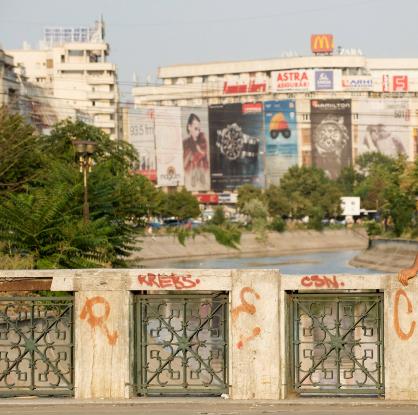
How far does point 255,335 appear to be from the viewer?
44.4ft

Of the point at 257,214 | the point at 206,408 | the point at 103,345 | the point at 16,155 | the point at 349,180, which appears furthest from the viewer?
the point at 349,180

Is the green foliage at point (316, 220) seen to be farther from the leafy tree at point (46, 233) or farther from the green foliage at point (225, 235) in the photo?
the leafy tree at point (46, 233)

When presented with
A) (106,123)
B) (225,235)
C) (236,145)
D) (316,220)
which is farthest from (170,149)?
(225,235)

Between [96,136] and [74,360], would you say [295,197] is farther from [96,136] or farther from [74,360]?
[74,360]

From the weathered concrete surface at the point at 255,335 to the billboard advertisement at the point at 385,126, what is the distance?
180248 millimetres

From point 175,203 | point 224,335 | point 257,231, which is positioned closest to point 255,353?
point 224,335

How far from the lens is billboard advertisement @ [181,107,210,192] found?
598ft

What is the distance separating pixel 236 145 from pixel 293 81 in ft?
66.2

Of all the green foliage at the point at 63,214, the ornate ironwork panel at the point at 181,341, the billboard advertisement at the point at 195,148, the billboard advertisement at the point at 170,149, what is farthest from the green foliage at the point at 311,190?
the ornate ironwork panel at the point at 181,341

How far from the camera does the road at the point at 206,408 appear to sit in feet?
42.2

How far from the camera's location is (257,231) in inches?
4818

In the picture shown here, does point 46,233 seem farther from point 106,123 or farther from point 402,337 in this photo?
point 106,123

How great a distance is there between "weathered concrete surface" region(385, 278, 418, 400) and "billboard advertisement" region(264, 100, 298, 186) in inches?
6744

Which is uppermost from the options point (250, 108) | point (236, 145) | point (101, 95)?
point (101, 95)
